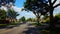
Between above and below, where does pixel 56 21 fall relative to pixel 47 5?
below

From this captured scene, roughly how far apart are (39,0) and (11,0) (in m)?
12.2

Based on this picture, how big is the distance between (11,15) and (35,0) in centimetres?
9409

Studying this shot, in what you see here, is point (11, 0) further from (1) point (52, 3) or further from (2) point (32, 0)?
(1) point (52, 3)

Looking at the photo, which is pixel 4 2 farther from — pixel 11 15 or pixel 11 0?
pixel 11 15

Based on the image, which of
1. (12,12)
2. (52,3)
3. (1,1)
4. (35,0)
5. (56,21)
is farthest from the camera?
(12,12)

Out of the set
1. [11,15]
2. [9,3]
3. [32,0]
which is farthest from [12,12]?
[32,0]

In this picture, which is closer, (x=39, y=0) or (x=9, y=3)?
(x=39, y=0)

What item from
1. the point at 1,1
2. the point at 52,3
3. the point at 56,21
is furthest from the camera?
the point at 56,21

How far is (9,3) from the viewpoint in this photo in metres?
39.7

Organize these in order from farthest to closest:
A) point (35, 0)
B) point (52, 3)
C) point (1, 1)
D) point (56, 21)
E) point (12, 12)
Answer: point (12, 12) → point (56, 21) → point (1, 1) → point (35, 0) → point (52, 3)

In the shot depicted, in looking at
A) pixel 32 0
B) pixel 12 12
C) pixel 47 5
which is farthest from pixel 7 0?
pixel 12 12

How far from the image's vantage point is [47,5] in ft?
93.0

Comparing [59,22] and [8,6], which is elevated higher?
[8,6]

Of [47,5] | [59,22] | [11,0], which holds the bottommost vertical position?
[59,22]
